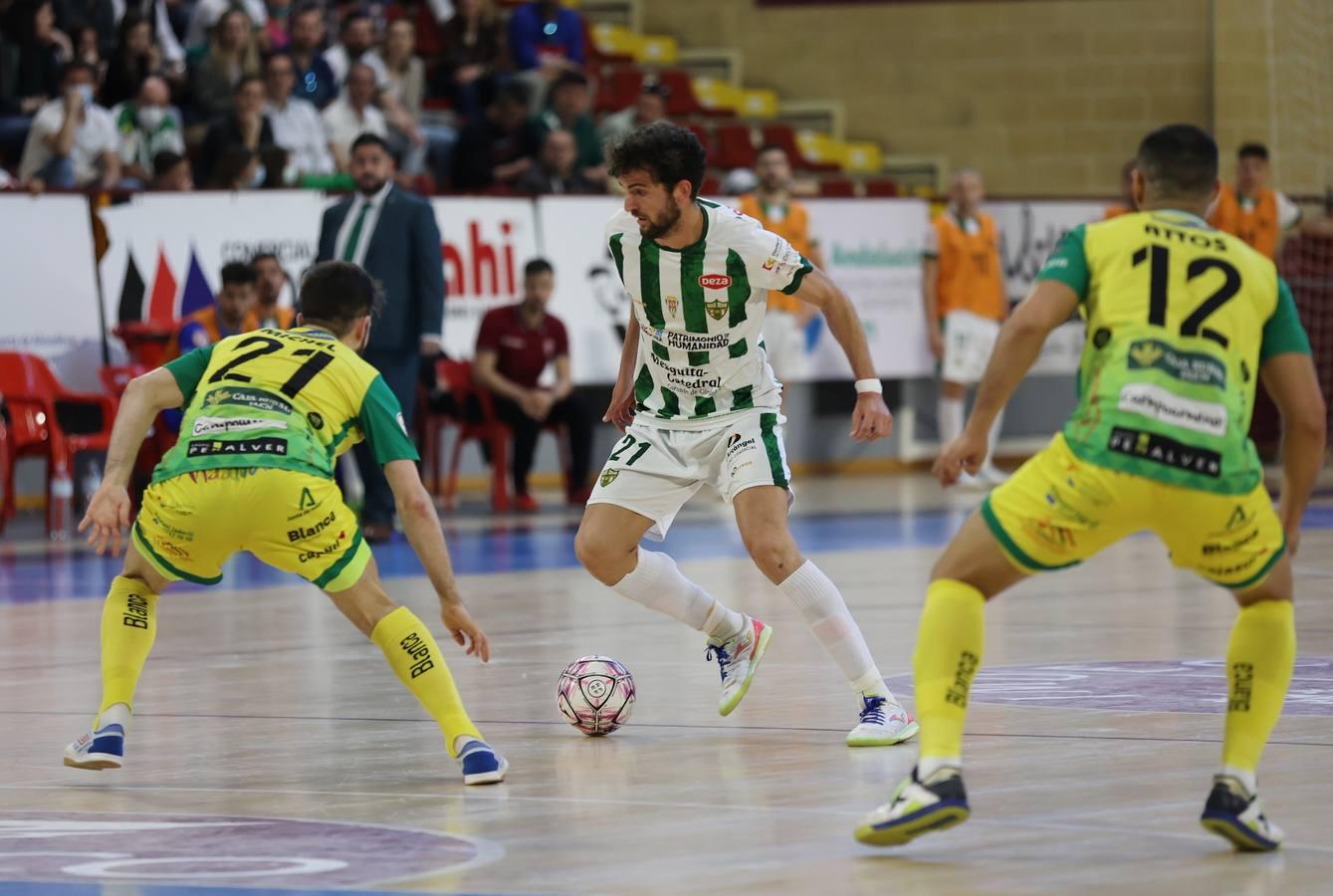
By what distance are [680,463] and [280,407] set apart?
1.55m

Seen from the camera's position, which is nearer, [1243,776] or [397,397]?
[1243,776]

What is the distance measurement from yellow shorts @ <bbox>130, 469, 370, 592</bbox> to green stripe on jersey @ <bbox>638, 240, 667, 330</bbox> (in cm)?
145

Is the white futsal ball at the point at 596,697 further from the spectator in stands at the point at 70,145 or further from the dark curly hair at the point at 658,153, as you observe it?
the spectator in stands at the point at 70,145

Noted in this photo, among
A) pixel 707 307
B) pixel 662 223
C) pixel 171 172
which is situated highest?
pixel 662 223

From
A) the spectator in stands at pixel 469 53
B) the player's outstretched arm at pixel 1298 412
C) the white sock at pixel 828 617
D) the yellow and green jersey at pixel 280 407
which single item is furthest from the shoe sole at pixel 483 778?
the spectator in stands at pixel 469 53

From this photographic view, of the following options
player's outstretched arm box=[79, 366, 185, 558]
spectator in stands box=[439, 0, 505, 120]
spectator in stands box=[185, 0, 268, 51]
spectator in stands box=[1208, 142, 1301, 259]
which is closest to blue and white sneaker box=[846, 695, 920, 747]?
player's outstretched arm box=[79, 366, 185, 558]

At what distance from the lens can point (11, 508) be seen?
51.1ft

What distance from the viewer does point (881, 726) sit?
639cm

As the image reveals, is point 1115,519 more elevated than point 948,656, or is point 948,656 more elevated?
point 1115,519

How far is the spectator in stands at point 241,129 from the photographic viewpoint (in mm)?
16359

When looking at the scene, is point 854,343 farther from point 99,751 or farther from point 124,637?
point 99,751

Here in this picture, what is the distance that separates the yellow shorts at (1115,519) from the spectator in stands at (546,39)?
49.5 feet

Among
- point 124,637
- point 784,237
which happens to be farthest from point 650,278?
point 784,237

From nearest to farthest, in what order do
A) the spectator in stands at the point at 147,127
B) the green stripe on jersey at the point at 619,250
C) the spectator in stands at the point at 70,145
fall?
the green stripe on jersey at the point at 619,250 → the spectator in stands at the point at 70,145 → the spectator in stands at the point at 147,127
